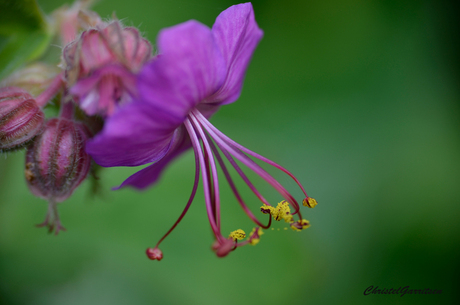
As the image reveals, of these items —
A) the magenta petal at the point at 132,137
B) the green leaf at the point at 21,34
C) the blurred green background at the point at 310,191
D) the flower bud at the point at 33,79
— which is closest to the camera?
the magenta petal at the point at 132,137

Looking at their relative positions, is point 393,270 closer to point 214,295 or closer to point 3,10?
point 214,295

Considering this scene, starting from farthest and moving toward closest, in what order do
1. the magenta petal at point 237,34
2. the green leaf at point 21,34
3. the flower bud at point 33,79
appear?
the green leaf at point 21,34, the flower bud at point 33,79, the magenta petal at point 237,34

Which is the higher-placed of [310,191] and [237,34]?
[237,34]

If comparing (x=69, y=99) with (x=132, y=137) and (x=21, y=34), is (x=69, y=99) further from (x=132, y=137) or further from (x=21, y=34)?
(x=21, y=34)

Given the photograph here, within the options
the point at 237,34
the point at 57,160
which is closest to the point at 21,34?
the point at 57,160

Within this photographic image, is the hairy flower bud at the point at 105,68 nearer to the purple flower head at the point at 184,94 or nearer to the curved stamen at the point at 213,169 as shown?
the purple flower head at the point at 184,94

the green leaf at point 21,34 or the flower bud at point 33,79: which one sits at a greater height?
the green leaf at point 21,34

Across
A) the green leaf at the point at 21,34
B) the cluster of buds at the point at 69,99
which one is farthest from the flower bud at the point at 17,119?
the green leaf at the point at 21,34

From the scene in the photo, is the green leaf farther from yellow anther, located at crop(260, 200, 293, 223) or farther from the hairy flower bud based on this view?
yellow anther, located at crop(260, 200, 293, 223)
